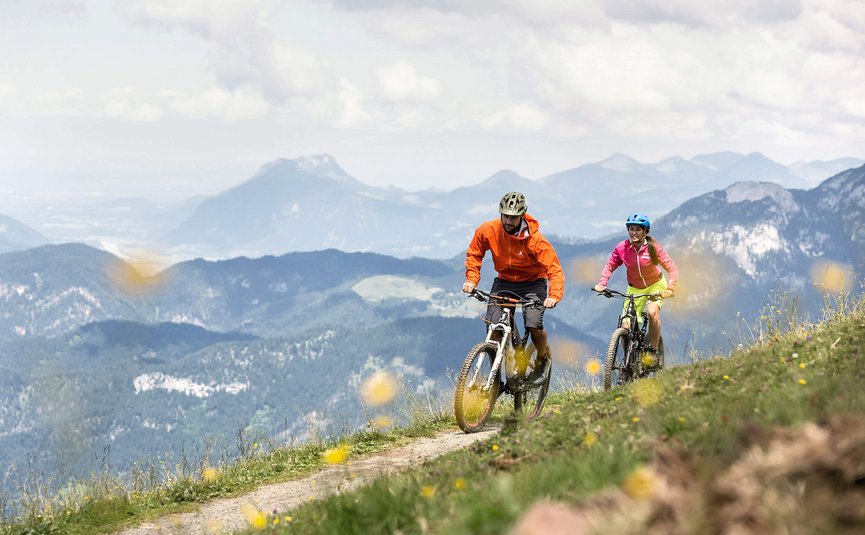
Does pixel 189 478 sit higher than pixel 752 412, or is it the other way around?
pixel 752 412

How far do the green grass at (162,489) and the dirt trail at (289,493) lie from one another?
31cm

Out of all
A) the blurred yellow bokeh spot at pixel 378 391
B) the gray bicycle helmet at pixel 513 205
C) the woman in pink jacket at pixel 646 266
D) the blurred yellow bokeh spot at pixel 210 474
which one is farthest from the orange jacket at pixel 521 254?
the blurred yellow bokeh spot at pixel 210 474

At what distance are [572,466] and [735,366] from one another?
4472 millimetres

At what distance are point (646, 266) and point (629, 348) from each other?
4.59ft

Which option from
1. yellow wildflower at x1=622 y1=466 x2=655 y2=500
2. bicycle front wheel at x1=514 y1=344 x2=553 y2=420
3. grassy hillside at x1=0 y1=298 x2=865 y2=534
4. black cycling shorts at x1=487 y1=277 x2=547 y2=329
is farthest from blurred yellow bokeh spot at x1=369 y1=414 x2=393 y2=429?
yellow wildflower at x1=622 y1=466 x2=655 y2=500

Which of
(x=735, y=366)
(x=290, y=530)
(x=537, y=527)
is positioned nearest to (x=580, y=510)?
(x=537, y=527)

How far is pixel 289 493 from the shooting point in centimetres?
842

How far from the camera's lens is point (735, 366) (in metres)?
7.53

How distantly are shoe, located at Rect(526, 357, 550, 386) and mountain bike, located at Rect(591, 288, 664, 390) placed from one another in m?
1.50

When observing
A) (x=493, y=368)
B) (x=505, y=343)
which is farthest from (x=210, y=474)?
(x=505, y=343)

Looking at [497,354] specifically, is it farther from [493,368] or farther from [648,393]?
[648,393]

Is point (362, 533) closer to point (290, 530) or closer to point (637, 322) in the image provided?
point (290, 530)

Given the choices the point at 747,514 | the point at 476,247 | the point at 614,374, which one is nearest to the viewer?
the point at 747,514

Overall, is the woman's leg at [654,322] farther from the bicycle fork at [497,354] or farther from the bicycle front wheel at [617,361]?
the bicycle fork at [497,354]
